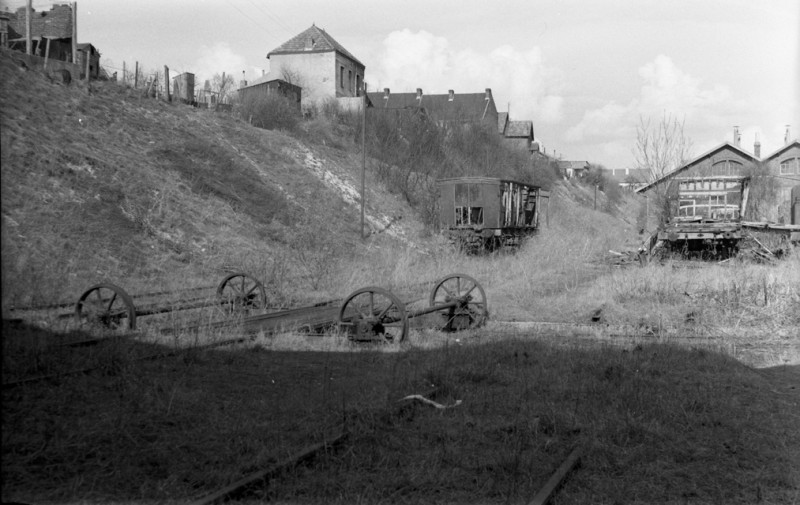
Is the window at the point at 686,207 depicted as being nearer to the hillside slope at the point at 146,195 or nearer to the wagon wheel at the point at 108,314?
the hillside slope at the point at 146,195

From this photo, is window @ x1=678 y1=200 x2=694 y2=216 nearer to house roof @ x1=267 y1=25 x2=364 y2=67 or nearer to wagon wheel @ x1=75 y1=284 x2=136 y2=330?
wagon wheel @ x1=75 y1=284 x2=136 y2=330

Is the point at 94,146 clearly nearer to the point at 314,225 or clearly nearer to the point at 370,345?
the point at 314,225

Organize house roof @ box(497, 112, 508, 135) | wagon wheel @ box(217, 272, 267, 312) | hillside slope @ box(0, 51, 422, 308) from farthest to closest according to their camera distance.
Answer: house roof @ box(497, 112, 508, 135) < hillside slope @ box(0, 51, 422, 308) < wagon wheel @ box(217, 272, 267, 312)

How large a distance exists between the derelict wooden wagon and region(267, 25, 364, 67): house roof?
111ft

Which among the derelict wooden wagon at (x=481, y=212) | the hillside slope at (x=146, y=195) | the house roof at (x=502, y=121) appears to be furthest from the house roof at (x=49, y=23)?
the house roof at (x=502, y=121)

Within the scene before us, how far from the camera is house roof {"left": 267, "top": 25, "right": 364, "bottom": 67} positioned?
60.0m

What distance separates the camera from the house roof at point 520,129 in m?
91.2

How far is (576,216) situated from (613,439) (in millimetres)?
49159

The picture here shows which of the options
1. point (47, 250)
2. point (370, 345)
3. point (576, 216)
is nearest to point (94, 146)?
point (47, 250)

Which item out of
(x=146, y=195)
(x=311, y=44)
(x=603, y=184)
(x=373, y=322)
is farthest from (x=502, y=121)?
(x=373, y=322)

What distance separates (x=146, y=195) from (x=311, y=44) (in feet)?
138

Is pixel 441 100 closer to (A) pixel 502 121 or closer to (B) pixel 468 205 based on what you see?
(A) pixel 502 121

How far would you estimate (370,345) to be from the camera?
9.84m

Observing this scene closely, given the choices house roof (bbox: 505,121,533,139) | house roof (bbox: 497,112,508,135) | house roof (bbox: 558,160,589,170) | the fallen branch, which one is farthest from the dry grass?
house roof (bbox: 558,160,589,170)
